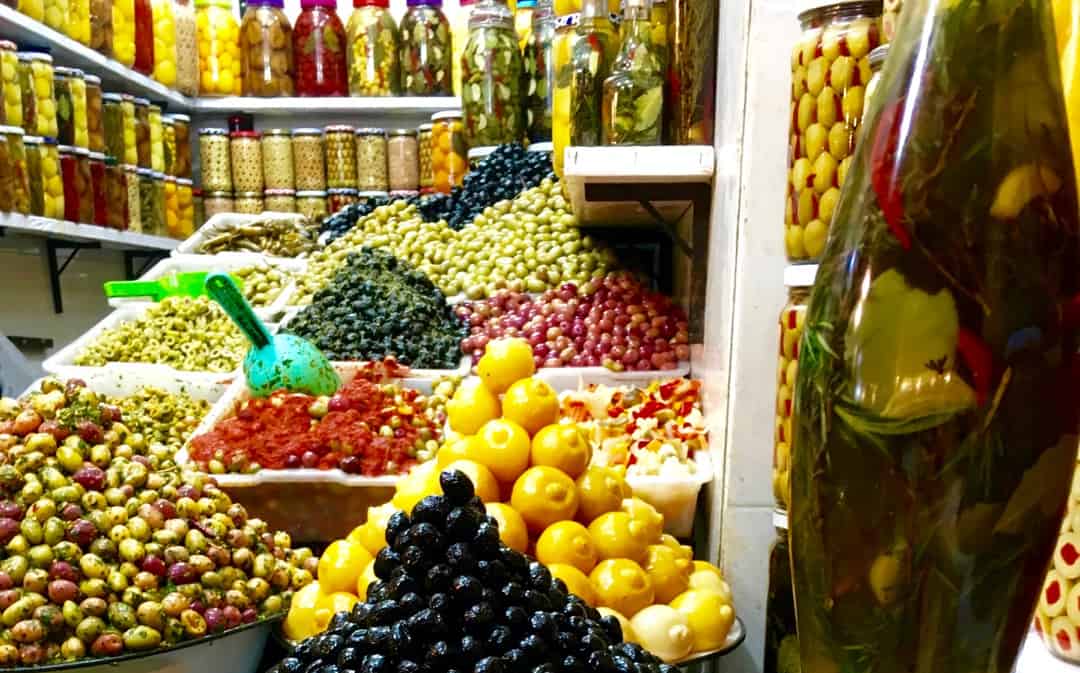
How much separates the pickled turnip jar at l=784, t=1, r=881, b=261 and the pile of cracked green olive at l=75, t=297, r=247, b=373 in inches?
78.1

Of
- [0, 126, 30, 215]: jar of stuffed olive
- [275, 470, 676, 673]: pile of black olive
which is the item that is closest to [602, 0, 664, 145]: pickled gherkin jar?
[275, 470, 676, 673]: pile of black olive

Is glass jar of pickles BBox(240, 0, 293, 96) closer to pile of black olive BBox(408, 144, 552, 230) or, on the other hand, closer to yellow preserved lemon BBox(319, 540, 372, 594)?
pile of black olive BBox(408, 144, 552, 230)

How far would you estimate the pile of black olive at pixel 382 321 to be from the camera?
8.33ft

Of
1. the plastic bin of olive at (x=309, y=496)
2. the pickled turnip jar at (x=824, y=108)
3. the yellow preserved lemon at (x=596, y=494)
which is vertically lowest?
the plastic bin of olive at (x=309, y=496)

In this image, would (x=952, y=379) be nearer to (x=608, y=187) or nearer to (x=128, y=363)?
(x=608, y=187)

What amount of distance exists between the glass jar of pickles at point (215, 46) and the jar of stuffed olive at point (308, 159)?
0.50 meters

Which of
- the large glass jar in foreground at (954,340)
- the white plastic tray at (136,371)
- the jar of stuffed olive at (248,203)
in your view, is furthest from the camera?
the jar of stuffed olive at (248,203)

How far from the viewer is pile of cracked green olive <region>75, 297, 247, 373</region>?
2615 mm

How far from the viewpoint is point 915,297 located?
1.33 feet

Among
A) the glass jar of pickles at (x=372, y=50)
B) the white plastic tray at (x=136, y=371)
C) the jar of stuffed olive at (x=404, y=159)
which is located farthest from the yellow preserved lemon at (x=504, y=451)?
the glass jar of pickles at (x=372, y=50)

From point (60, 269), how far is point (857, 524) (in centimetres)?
399

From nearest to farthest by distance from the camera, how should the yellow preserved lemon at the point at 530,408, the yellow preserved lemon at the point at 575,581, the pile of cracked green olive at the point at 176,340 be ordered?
the yellow preserved lemon at the point at 575,581 < the yellow preserved lemon at the point at 530,408 < the pile of cracked green olive at the point at 176,340

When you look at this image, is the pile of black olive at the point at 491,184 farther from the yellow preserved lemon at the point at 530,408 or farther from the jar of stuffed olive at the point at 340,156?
the yellow preserved lemon at the point at 530,408

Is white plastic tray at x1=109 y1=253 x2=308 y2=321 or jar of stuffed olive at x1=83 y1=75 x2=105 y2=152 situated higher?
jar of stuffed olive at x1=83 y1=75 x2=105 y2=152
